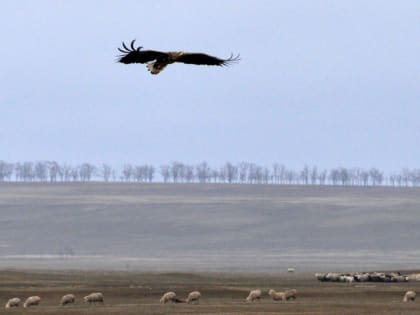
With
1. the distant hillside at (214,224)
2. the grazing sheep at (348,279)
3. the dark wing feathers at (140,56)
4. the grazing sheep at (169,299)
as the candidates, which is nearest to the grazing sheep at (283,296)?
the grazing sheep at (169,299)

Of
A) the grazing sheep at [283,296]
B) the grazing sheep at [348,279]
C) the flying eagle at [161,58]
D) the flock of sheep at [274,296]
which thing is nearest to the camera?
the flying eagle at [161,58]

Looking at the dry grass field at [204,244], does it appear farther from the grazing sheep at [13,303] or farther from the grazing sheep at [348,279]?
the grazing sheep at [348,279]

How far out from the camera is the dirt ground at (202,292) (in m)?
43.3

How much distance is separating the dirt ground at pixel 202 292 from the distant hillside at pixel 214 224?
629 inches

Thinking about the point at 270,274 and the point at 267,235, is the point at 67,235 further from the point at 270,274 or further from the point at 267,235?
the point at 270,274

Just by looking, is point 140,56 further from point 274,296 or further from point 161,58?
point 274,296

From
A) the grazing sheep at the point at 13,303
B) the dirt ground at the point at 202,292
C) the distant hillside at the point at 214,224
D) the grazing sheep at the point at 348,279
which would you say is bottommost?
the grazing sheep at the point at 13,303

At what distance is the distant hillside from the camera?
96.0m

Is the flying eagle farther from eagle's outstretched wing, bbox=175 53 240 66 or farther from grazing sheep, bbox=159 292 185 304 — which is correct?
grazing sheep, bbox=159 292 185 304

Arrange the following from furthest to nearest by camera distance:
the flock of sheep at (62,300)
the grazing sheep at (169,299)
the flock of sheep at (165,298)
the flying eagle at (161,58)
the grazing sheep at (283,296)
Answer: the grazing sheep at (283,296), the grazing sheep at (169,299), the flock of sheep at (165,298), the flock of sheep at (62,300), the flying eagle at (161,58)

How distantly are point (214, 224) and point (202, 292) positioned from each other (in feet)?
204

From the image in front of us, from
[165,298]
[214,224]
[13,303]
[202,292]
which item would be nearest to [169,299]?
[165,298]

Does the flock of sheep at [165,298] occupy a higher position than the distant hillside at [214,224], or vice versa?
the distant hillside at [214,224]

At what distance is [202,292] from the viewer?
51.1 metres
